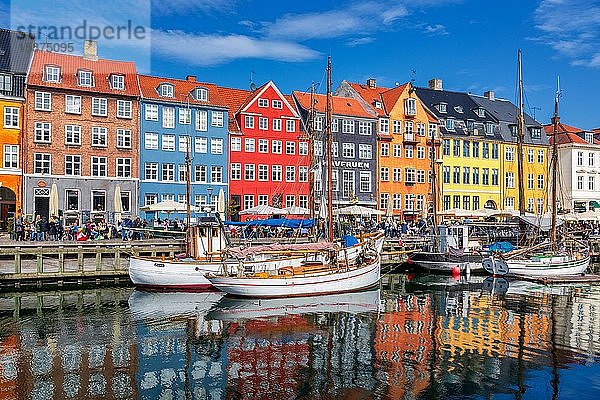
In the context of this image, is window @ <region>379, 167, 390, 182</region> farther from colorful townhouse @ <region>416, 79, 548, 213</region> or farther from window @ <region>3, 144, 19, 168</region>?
window @ <region>3, 144, 19, 168</region>

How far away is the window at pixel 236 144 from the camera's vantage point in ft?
188

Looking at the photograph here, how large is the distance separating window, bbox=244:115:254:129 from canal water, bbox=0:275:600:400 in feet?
92.4

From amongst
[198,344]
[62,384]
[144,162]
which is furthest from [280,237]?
[62,384]

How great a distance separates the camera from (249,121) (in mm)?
57969

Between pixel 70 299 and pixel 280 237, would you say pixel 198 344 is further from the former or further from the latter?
pixel 280 237

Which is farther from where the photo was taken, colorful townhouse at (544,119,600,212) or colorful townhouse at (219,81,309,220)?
colorful townhouse at (544,119,600,212)

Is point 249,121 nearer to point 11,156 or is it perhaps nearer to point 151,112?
point 151,112

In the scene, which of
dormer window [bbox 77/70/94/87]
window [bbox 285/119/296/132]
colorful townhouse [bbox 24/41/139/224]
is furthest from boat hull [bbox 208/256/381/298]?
window [bbox 285/119/296/132]

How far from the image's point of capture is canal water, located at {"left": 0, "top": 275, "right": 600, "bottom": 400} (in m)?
15.9

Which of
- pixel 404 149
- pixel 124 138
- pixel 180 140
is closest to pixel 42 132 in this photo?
pixel 124 138

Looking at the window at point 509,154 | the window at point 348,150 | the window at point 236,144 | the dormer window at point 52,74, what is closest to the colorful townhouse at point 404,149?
the window at point 348,150

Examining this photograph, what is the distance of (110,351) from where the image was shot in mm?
19406

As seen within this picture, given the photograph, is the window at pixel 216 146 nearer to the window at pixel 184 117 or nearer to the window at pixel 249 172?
the window at pixel 184 117

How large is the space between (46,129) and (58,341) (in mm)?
32362
